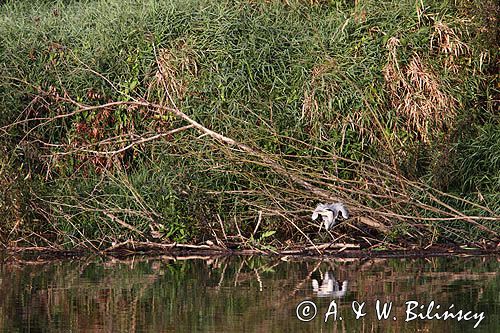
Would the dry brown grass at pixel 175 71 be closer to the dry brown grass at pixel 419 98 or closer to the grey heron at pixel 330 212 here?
the dry brown grass at pixel 419 98

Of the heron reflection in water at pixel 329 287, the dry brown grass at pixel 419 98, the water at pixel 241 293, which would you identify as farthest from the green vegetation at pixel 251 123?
the heron reflection in water at pixel 329 287

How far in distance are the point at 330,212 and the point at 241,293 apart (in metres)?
2.08

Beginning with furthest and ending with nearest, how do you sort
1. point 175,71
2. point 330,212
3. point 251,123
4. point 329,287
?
point 175,71
point 251,123
point 330,212
point 329,287

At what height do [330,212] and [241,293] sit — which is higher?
[330,212]

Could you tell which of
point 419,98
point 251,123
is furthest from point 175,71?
point 419,98

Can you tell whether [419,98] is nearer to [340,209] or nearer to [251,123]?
[251,123]

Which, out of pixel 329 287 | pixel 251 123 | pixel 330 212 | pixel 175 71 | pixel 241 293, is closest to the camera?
pixel 241 293

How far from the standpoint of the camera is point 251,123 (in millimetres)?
11859

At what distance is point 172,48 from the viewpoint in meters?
12.8

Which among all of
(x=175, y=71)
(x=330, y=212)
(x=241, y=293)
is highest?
(x=175, y=71)

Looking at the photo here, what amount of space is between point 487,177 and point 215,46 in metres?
3.03

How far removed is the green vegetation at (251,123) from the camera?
36.2 feet

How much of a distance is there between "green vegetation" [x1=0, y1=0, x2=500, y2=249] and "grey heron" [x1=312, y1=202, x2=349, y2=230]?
8 centimetres

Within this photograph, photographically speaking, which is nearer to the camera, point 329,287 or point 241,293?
point 241,293
